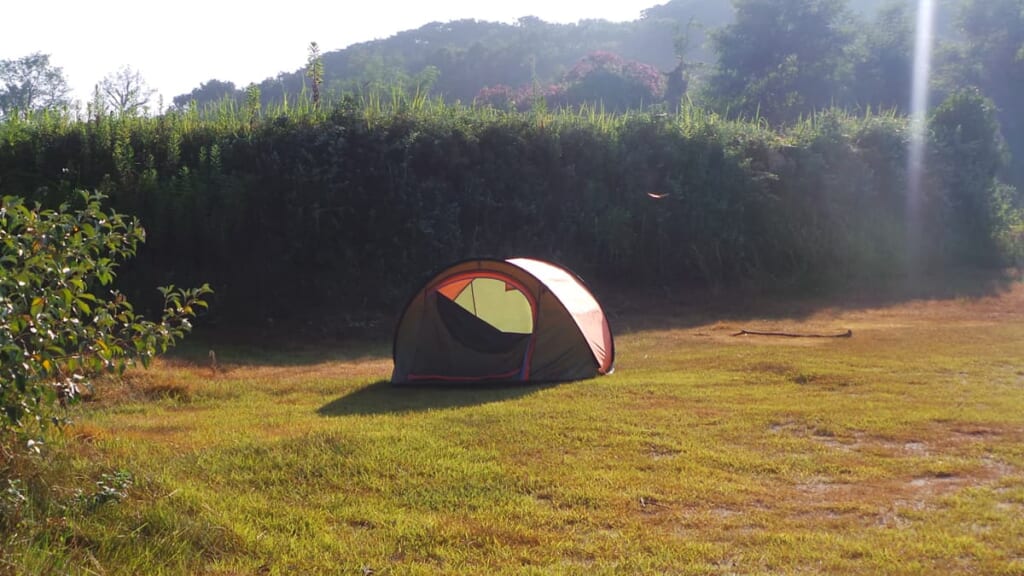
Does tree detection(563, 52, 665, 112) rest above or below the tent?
above

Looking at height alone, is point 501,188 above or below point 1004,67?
below

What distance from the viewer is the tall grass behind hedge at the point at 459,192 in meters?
15.6

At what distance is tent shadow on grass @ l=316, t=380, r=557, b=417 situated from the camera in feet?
30.1

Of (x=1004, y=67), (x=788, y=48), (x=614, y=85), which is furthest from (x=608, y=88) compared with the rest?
(x=1004, y=67)

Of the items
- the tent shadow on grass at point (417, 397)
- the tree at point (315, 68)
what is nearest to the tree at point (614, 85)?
the tree at point (315, 68)

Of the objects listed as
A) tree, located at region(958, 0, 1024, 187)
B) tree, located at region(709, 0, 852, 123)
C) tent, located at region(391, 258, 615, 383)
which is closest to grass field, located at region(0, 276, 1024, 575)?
tent, located at region(391, 258, 615, 383)

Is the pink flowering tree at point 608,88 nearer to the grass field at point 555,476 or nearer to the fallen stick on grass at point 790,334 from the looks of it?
the fallen stick on grass at point 790,334

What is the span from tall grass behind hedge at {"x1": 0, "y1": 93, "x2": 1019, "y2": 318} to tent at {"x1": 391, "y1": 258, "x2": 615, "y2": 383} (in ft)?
17.6

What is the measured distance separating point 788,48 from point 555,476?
106 ft

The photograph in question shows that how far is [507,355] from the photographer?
1107 centimetres

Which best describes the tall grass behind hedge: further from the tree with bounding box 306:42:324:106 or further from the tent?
the tent

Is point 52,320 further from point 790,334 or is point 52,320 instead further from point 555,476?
point 790,334

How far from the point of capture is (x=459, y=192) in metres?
17.9

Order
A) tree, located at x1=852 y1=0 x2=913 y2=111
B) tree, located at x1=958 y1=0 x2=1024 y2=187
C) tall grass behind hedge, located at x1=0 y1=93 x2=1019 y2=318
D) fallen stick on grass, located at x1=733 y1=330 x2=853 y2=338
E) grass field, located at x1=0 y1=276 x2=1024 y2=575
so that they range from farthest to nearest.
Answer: tree, located at x1=958 y1=0 x2=1024 y2=187, tree, located at x1=852 y1=0 x2=913 y2=111, tall grass behind hedge, located at x1=0 y1=93 x2=1019 y2=318, fallen stick on grass, located at x1=733 y1=330 x2=853 y2=338, grass field, located at x1=0 y1=276 x2=1024 y2=575
